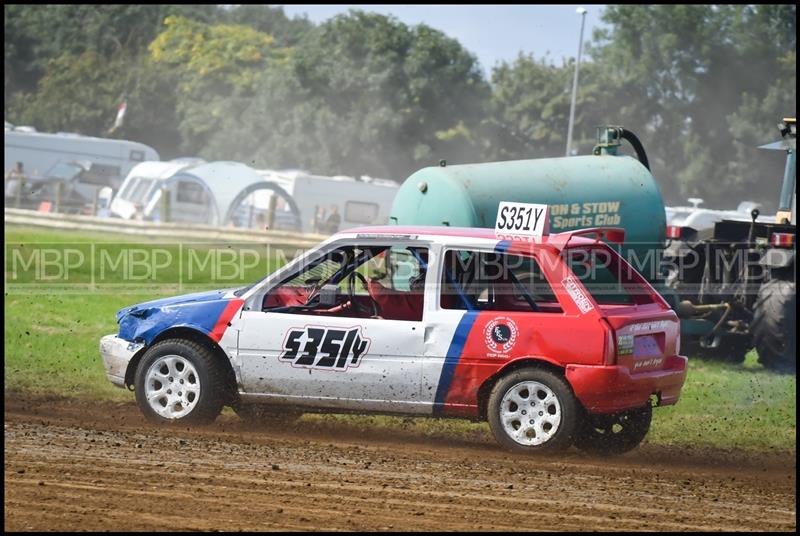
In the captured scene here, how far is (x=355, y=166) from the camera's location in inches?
1638

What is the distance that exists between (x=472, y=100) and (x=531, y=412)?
3464cm

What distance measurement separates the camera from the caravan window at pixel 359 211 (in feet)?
105

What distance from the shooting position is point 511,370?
8.05 meters

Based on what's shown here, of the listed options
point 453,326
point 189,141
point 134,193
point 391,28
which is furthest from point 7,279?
point 189,141

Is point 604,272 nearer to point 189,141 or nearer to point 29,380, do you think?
point 29,380

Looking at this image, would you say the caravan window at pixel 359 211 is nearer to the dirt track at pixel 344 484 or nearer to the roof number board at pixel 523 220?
the roof number board at pixel 523 220

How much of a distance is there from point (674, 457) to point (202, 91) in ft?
137

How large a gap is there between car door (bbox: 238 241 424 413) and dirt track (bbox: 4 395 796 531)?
33 cm

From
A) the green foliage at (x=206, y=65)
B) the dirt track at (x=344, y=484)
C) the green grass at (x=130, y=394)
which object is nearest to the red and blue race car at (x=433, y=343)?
the dirt track at (x=344, y=484)

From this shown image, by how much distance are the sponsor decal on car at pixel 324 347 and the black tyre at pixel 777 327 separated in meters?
7.37

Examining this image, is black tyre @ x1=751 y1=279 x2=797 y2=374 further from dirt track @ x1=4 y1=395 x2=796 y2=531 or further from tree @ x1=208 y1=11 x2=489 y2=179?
tree @ x1=208 y1=11 x2=489 y2=179

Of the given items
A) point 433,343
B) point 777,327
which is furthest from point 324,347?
point 777,327

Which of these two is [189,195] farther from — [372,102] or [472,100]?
[472,100]

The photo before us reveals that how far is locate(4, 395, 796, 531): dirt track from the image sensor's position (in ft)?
19.0
